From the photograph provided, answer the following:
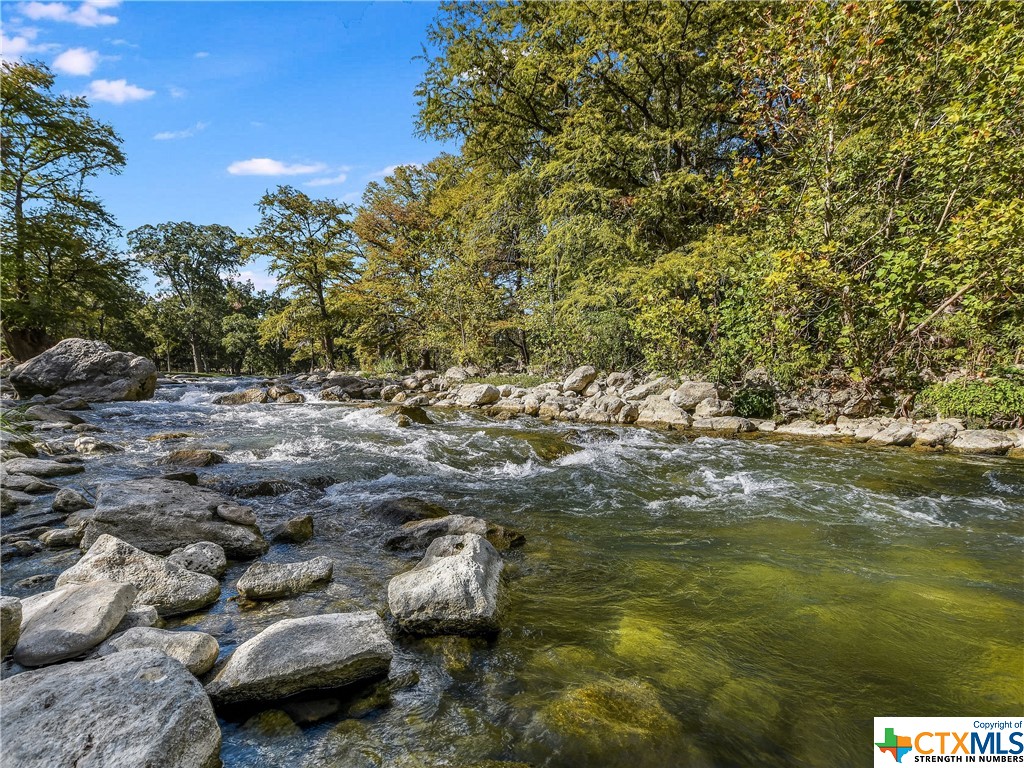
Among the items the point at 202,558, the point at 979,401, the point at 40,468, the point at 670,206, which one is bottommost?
the point at 202,558

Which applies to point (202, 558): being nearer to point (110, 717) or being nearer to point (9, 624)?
point (9, 624)

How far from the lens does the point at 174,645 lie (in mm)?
2455

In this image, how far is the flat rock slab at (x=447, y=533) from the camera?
4.42 meters

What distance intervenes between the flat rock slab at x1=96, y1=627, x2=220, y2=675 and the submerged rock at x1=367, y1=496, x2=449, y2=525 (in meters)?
2.53

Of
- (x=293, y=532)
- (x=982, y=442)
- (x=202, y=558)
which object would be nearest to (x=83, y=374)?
(x=293, y=532)

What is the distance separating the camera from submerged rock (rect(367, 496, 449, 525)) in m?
5.05

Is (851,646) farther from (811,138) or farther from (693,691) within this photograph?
(811,138)

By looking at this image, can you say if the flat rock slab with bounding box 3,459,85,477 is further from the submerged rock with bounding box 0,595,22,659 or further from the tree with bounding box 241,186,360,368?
the tree with bounding box 241,186,360,368

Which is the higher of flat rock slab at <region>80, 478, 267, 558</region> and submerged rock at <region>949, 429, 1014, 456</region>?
flat rock slab at <region>80, 478, 267, 558</region>

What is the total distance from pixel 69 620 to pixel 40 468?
5.42m

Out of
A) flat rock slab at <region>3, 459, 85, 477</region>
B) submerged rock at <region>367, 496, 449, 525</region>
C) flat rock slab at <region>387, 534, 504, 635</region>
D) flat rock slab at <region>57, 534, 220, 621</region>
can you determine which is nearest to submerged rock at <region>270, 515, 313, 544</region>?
submerged rock at <region>367, 496, 449, 525</region>

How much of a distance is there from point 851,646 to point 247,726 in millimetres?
3577

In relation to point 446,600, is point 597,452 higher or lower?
lower

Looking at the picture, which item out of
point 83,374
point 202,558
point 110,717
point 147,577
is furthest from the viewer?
point 83,374
